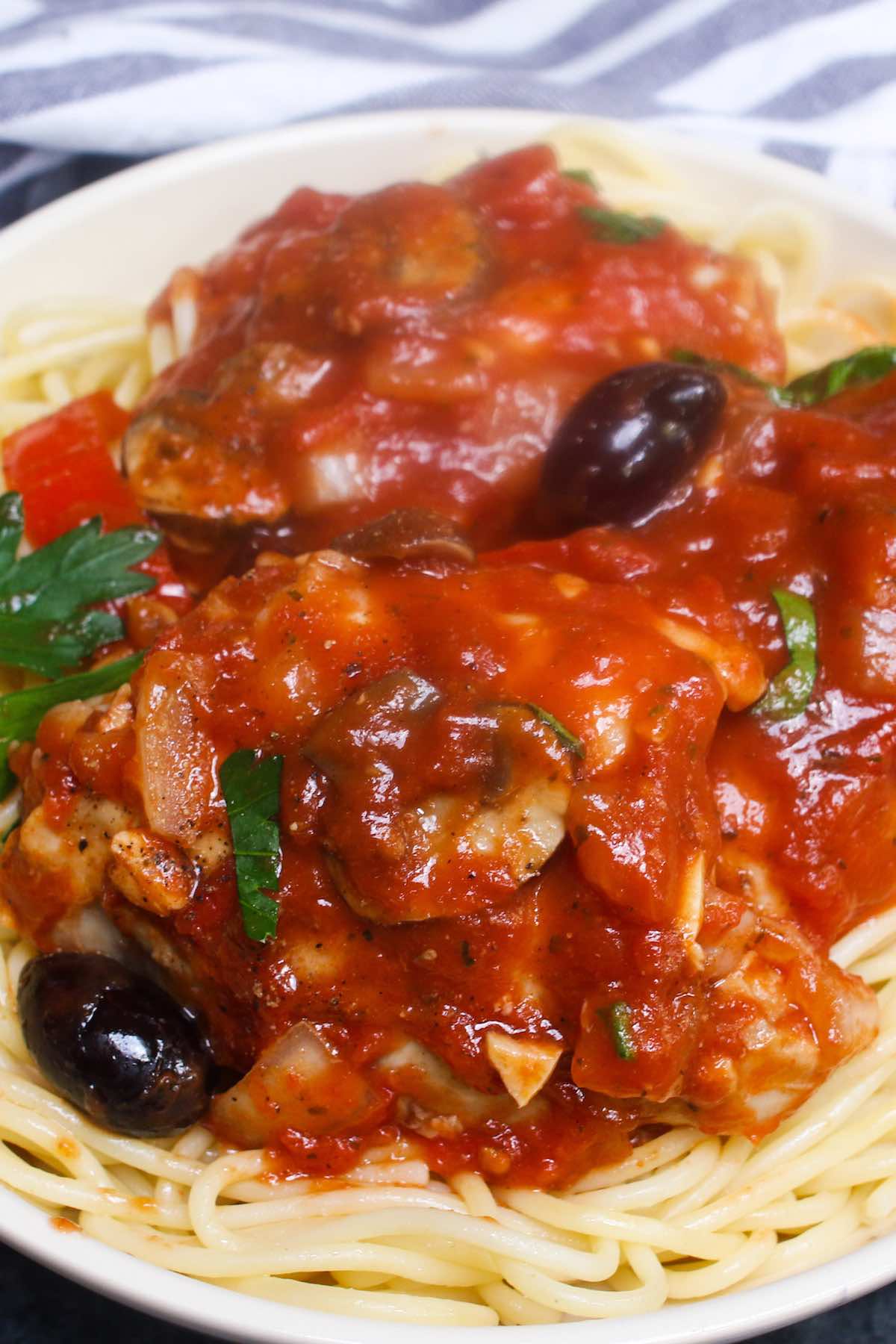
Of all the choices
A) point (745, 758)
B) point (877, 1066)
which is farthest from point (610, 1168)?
point (745, 758)

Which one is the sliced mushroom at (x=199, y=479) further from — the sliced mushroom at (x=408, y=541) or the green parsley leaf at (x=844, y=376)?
the green parsley leaf at (x=844, y=376)

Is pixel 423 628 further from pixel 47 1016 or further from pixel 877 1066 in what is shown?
pixel 877 1066

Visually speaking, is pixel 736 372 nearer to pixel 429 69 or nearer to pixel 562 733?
pixel 562 733

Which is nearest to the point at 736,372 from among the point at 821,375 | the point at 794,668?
the point at 821,375

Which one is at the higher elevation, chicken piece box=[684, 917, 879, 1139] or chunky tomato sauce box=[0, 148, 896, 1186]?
chunky tomato sauce box=[0, 148, 896, 1186]

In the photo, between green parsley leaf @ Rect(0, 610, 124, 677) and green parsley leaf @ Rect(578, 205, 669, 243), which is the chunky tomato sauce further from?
green parsley leaf @ Rect(578, 205, 669, 243)

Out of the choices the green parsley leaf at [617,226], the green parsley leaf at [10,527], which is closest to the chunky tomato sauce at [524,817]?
the green parsley leaf at [10,527]

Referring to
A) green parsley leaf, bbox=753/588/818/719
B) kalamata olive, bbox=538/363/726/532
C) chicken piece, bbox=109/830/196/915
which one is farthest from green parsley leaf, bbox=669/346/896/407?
chicken piece, bbox=109/830/196/915

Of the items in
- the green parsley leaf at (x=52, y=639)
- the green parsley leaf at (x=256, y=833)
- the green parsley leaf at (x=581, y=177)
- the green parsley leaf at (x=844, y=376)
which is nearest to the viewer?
the green parsley leaf at (x=256, y=833)
